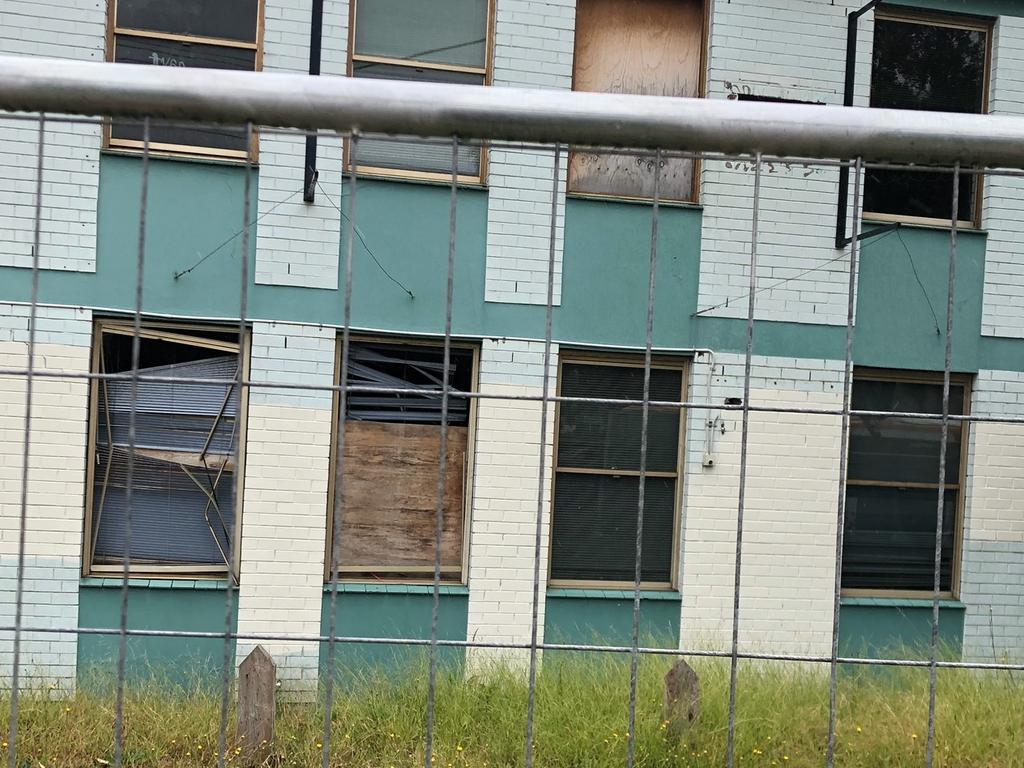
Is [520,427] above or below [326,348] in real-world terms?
below

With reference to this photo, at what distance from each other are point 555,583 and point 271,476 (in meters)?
2.11

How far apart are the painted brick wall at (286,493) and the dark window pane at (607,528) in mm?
1696

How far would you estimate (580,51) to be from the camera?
698 centimetres

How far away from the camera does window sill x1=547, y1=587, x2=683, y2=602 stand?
22.2 feet

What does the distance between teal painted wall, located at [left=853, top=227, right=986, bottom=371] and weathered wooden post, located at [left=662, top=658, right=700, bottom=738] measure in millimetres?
3417

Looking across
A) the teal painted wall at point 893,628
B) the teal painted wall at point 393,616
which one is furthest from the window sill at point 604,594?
the teal painted wall at point 893,628

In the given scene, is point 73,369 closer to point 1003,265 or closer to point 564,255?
point 564,255

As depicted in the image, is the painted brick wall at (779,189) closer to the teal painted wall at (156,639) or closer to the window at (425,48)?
the window at (425,48)

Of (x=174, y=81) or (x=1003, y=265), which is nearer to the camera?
(x=174, y=81)

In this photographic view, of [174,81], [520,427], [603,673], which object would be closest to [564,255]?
[520,427]

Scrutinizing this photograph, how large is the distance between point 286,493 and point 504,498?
4.75 feet

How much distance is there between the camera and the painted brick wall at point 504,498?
6570 millimetres

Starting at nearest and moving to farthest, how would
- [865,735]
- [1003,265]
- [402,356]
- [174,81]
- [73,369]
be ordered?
[174,81] → [865,735] → [73,369] → [402,356] → [1003,265]

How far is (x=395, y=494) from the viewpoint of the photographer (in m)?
6.80
